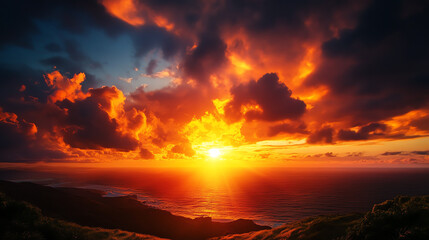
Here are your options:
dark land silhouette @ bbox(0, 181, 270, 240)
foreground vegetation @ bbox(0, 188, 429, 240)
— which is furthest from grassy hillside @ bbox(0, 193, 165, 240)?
dark land silhouette @ bbox(0, 181, 270, 240)

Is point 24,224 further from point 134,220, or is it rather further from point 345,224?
point 134,220

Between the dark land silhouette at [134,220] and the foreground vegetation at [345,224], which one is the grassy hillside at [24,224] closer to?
the foreground vegetation at [345,224]

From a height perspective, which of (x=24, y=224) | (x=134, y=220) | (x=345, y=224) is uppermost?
(x=24, y=224)

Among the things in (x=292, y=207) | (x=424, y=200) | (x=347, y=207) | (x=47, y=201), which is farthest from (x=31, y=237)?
(x=347, y=207)

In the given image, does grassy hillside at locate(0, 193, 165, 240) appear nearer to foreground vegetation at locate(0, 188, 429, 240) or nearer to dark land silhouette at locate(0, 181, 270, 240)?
foreground vegetation at locate(0, 188, 429, 240)

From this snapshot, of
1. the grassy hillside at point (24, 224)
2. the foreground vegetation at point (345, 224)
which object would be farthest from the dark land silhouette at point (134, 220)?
the grassy hillside at point (24, 224)

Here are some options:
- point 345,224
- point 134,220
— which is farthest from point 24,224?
point 134,220

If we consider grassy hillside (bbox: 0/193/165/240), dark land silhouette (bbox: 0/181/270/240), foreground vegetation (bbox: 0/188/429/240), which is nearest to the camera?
foreground vegetation (bbox: 0/188/429/240)

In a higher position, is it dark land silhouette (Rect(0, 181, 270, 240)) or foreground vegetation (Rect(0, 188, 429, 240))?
foreground vegetation (Rect(0, 188, 429, 240))

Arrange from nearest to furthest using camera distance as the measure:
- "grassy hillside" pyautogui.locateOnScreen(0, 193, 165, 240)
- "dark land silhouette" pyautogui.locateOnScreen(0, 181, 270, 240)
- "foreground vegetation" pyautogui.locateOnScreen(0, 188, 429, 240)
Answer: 1. "foreground vegetation" pyautogui.locateOnScreen(0, 188, 429, 240)
2. "grassy hillside" pyautogui.locateOnScreen(0, 193, 165, 240)
3. "dark land silhouette" pyautogui.locateOnScreen(0, 181, 270, 240)

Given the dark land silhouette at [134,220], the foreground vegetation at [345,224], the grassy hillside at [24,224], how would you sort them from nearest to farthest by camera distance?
the foreground vegetation at [345,224], the grassy hillside at [24,224], the dark land silhouette at [134,220]

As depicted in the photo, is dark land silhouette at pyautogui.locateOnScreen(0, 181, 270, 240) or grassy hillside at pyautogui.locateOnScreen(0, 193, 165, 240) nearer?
grassy hillside at pyautogui.locateOnScreen(0, 193, 165, 240)

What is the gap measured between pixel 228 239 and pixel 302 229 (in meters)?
14.1

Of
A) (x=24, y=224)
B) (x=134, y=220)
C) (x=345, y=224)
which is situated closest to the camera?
(x=24, y=224)
